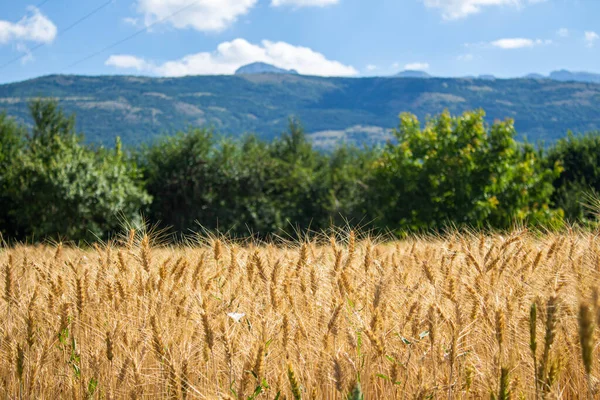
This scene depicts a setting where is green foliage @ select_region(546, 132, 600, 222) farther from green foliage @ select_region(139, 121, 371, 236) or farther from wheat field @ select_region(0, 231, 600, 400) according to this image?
wheat field @ select_region(0, 231, 600, 400)

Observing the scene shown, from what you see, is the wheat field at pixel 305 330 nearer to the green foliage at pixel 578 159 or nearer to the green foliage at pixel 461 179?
the green foliage at pixel 461 179

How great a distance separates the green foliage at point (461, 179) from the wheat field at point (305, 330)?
42.3 ft

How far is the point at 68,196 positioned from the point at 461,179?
1131 centimetres

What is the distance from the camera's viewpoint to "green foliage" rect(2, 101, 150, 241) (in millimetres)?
17188

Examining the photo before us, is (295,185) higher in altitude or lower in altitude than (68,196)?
lower

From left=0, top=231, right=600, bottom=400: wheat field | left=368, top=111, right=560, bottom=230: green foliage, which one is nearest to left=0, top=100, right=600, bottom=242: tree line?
left=368, top=111, right=560, bottom=230: green foliage

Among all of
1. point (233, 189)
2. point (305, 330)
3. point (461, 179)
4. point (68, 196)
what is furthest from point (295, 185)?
point (305, 330)

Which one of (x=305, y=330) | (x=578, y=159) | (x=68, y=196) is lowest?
(x=578, y=159)

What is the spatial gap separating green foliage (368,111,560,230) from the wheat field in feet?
42.3

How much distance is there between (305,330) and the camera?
8.11 feet

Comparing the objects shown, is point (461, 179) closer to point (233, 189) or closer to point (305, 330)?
point (233, 189)

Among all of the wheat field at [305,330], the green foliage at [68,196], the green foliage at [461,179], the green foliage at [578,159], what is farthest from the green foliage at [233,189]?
the wheat field at [305,330]

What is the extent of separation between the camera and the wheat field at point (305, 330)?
2.19m

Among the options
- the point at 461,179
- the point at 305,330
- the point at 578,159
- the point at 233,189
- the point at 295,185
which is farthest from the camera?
the point at 578,159
